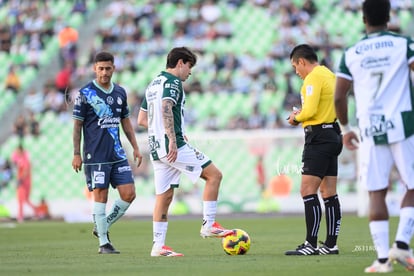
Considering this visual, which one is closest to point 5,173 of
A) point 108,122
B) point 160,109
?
point 108,122

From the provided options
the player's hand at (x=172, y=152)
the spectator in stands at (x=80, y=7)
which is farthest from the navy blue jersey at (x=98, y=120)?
the spectator in stands at (x=80, y=7)

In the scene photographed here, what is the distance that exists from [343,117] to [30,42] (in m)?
26.2

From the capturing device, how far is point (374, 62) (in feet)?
27.0

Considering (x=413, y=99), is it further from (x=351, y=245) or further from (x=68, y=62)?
(x=68, y=62)

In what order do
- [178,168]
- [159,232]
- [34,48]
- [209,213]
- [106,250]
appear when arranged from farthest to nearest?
[34,48], [106,250], [209,213], [178,168], [159,232]

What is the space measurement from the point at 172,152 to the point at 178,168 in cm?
31

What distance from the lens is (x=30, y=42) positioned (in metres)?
33.5

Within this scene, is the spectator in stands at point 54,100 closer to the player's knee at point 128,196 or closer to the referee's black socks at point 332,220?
the player's knee at point 128,196

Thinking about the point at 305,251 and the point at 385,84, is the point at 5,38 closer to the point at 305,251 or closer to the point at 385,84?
the point at 305,251

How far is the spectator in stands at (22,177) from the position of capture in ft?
85.8

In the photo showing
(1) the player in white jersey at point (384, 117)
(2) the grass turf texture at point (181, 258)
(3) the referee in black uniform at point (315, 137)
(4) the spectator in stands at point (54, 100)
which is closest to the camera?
(1) the player in white jersey at point (384, 117)

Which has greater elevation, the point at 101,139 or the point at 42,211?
the point at 101,139

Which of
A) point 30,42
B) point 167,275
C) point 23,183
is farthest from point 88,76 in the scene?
point 167,275

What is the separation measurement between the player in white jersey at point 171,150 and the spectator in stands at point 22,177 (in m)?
15.5
